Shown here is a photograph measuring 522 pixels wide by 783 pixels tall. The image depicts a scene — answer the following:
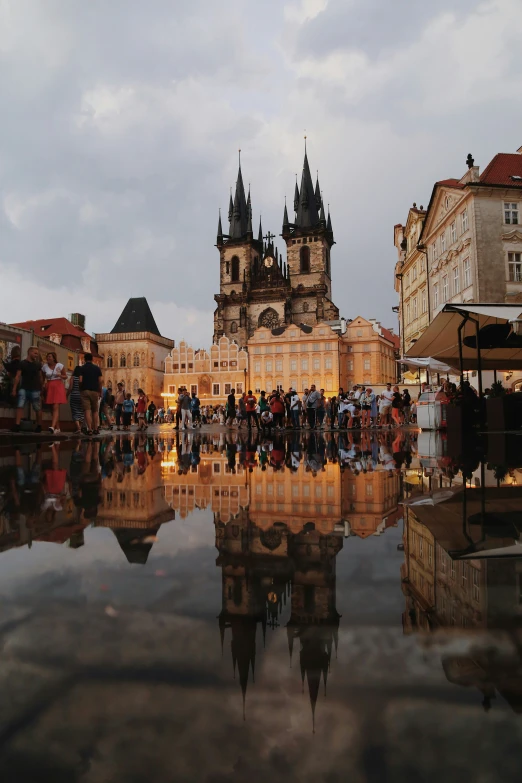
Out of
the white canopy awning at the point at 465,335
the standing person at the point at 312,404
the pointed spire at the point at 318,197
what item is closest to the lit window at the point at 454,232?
the standing person at the point at 312,404

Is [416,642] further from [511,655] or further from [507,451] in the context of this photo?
[507,451]

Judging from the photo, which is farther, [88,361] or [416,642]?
[88,361]

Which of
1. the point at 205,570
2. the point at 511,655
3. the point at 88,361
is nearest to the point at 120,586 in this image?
the point at 205,570

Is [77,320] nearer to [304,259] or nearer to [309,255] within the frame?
[304,259]

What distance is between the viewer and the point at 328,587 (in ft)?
4.98

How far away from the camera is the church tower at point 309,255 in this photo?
7538 centimetres

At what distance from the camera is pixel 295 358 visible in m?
66.7

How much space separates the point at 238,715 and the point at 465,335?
1161cm

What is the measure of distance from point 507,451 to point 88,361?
7.65 metres

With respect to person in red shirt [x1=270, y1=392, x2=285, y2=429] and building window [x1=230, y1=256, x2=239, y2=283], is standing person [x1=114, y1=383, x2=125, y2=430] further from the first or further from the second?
building window [x1=230, y1=256, x2=239, y2=283]

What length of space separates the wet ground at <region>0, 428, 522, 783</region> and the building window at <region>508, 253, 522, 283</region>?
27.2 m

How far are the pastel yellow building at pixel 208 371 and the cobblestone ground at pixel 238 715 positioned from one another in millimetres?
67798

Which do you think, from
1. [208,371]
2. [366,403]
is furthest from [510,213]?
[208,371]

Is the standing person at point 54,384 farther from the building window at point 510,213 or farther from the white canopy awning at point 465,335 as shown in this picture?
the building window at point 510,213
